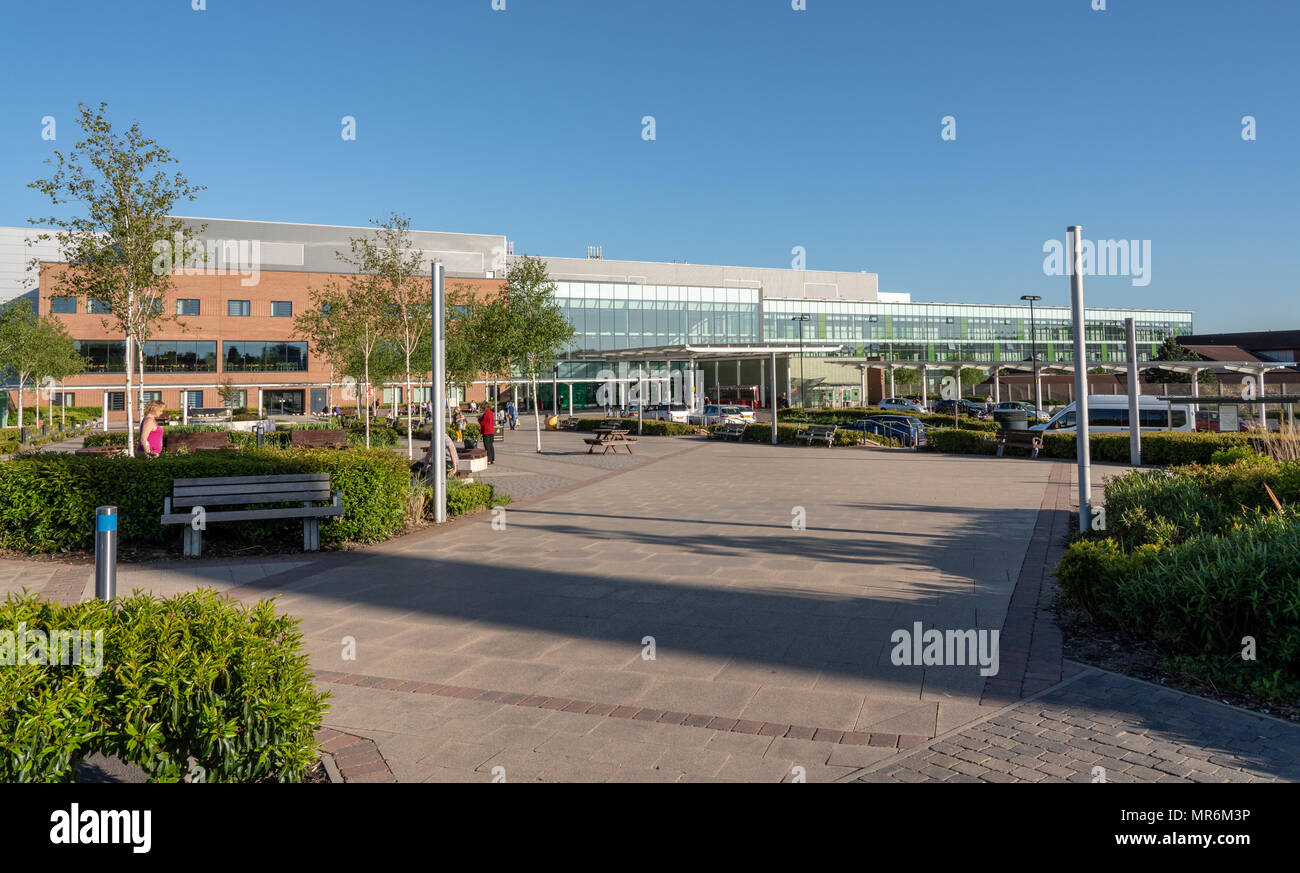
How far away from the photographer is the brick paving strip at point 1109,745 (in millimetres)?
3791

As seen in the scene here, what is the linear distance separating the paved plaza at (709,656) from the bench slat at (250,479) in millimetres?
887

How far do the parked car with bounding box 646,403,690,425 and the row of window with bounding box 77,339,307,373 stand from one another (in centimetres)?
2876

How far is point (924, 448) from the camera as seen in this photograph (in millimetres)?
26578

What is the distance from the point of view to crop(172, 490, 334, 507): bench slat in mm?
9227

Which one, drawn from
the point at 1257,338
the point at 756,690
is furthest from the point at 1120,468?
the point at 1257,338

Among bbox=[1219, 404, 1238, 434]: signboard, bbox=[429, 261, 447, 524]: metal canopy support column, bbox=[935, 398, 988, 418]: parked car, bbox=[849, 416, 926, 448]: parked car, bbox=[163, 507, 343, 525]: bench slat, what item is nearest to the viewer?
bbox=[163, 507, 343, 525]: bench slat

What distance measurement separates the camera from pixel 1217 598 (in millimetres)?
5348

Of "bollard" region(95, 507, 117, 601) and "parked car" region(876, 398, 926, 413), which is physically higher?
"parked car" region(876, 398, 926, 413)

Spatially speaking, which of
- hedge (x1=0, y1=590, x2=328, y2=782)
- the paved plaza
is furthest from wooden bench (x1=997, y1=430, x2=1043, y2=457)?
hedge (x1=0, y1=590, x2=328, y2=782)

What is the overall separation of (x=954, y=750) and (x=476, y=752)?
234cm

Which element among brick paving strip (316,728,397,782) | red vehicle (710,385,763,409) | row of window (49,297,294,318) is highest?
row of window (49,297,294,318)

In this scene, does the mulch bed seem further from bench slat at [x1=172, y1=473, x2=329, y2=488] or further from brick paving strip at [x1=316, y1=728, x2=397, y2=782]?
bench slat at [x1=172, y1=473, x2=329, y2=488]

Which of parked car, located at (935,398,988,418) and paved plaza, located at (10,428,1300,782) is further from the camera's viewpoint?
parked car, located at (935,398,988,418)

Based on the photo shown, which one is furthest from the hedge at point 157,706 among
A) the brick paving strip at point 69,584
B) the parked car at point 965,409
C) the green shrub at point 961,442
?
the parked car at point 965,409
